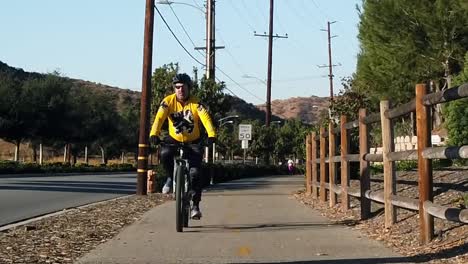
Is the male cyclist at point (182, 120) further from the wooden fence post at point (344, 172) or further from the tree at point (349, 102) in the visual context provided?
the tree at point (349, 102)

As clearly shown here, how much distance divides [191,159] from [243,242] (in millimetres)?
1673

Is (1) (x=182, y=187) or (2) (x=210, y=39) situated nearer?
(1) (x=182, y=187)

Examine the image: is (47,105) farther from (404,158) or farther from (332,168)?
(404,158)

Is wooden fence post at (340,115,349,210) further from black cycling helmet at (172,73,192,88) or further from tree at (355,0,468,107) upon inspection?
tree at (355,0,468,107)

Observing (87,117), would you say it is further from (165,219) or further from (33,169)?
(165,219)

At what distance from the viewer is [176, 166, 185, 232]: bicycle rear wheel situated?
970 cm

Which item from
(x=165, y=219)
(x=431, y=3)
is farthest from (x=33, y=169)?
(x=165, y=219)

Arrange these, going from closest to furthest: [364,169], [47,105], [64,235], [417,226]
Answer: [417,226]
[64,235]
[364,169]
[47,105]

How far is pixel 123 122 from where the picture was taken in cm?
7931

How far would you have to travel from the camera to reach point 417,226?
9.21 meters

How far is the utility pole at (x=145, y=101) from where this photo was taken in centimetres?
1938

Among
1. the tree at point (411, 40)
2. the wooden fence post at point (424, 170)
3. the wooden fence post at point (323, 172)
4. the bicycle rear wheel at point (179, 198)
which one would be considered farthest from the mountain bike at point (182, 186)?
the tree at point (411, 40)

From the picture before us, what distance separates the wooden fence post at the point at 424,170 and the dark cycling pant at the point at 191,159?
319cm

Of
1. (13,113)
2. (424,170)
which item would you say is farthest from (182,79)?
(13,113)
